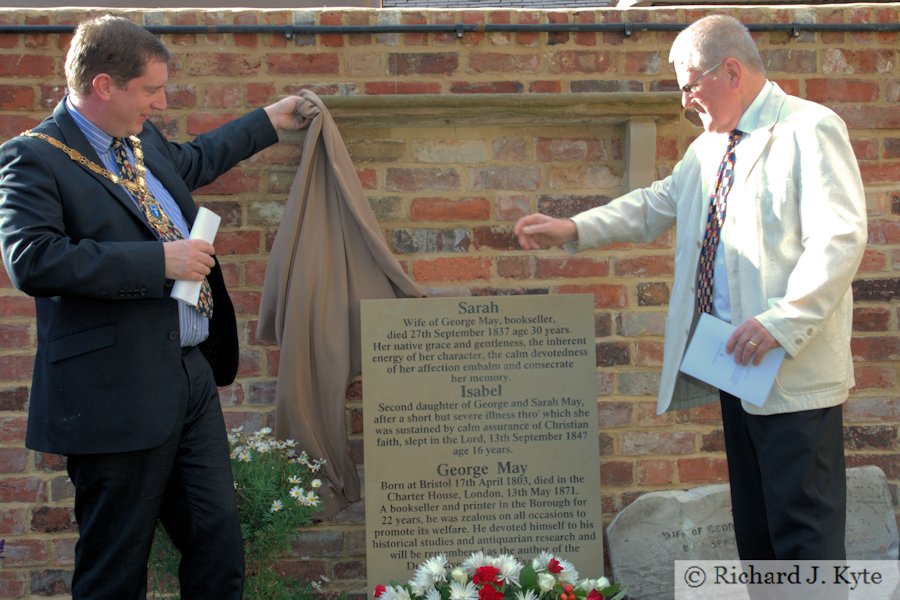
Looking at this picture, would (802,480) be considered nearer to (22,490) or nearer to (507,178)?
(507,178)

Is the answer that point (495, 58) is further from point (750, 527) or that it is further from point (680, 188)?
point (750, 527)

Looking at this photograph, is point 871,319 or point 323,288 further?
point 871,319

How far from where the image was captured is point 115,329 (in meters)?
2.68

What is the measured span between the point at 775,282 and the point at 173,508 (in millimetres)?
1806


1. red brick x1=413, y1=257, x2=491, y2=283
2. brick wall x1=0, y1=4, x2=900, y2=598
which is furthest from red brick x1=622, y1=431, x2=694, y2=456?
red brick x1=413, y1=257, x2=491, y2=283

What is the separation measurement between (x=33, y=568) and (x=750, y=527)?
8.11 feet

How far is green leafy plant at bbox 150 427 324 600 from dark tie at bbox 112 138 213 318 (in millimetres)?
614

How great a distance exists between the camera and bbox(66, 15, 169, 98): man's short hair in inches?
107

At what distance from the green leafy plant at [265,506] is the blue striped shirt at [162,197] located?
0.53 m

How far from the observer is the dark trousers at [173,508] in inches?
106

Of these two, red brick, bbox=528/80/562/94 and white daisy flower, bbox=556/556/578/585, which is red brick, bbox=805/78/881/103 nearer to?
red brick, bbox=528/80/562/94

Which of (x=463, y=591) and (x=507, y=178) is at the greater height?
(x=507, y=178)

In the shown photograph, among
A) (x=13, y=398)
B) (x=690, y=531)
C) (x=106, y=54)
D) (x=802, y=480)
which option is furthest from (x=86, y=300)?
(x=690, y=531)

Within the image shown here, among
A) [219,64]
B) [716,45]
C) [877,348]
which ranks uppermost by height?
[219,64]
